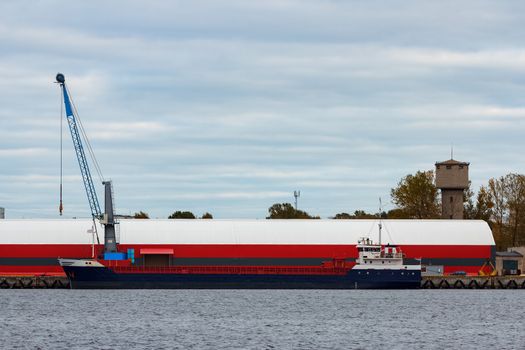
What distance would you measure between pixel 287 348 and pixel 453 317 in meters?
28.5

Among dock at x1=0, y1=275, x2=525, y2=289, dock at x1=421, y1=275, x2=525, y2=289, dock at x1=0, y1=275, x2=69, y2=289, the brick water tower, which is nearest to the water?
dock at x1=0, y1=275, x2=69, y2=289

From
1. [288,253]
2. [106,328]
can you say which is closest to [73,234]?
[288,253]

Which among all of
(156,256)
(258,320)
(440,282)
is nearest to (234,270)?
(156,256)

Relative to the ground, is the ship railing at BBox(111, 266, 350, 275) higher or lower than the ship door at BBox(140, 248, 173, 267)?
lower

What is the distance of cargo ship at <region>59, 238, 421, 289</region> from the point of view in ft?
444

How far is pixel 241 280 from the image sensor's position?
5374 inches

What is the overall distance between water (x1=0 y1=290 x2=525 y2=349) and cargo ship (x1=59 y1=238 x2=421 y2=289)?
10.4ft

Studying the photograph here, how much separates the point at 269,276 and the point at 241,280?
3.19 meters

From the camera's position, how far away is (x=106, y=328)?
86.1m

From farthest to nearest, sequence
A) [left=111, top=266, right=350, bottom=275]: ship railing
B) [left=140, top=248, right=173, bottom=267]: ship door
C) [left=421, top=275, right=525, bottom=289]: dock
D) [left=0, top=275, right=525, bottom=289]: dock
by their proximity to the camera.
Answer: [left=140, top=248, right=173, bottom=267]: ship door → [left=421, top=275, right=525, bottom=289]: dock → [left=0, top=275, right=525, bottom=289]: dock → [left=111, top=266, right=350, bottom=275]: ship railing

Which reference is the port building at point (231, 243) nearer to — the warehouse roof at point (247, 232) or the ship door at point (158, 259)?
the warehouse roof at point (247, 232)

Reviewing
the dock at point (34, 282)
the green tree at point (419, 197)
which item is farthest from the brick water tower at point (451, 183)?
the dock at point (34, 282)

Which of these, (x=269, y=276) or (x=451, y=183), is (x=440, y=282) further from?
(x=451, y=183)

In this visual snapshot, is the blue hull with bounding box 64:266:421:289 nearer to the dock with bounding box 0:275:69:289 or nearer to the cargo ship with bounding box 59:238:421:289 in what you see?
the cargo ship with bounding box 59:238:421:289
